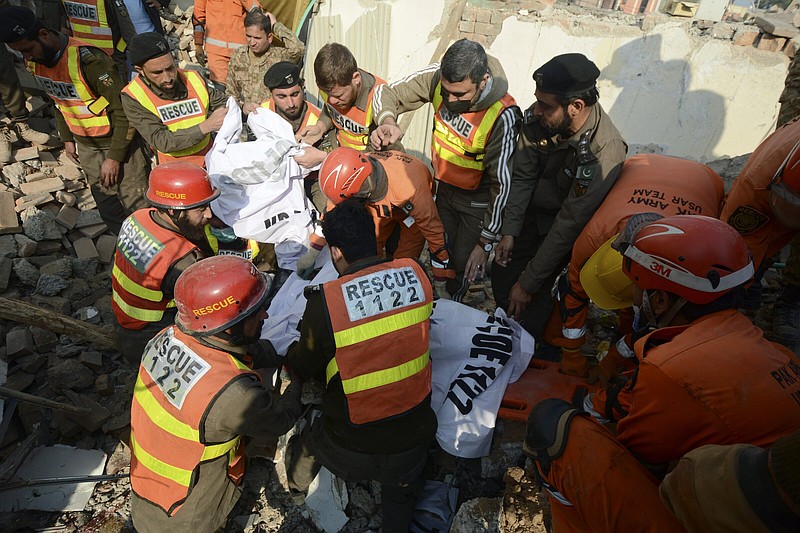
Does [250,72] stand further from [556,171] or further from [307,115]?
[556,171]

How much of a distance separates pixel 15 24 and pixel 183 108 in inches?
55.6

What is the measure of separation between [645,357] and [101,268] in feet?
17.0

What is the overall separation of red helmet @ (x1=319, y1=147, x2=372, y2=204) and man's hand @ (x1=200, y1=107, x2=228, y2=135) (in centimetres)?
145

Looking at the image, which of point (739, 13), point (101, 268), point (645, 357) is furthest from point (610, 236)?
point (739, 13)

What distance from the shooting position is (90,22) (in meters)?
5.31

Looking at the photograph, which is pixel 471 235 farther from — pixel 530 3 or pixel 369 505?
pixel 530 3

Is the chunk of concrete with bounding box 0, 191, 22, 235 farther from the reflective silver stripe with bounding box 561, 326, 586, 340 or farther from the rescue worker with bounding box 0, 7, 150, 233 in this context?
the reflective silver stripe with bounding box 561, 326, 586, 340

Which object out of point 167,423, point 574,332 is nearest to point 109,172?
point 167,423

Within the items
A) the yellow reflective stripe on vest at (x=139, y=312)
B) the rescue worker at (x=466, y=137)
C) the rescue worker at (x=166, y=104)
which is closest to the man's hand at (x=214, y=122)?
the rescue worker at (x=166, y=104)

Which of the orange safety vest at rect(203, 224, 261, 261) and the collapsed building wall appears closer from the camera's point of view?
the orange safety vest at rect(203, 224, 261, 261)

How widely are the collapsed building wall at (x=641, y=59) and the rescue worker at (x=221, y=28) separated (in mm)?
1716

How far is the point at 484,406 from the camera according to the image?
104 inches

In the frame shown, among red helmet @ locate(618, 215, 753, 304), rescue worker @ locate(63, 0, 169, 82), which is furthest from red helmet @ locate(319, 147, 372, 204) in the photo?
rescue worker @ locate(63, 0, 169, 82)

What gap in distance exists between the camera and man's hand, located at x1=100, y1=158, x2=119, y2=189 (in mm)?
4098
